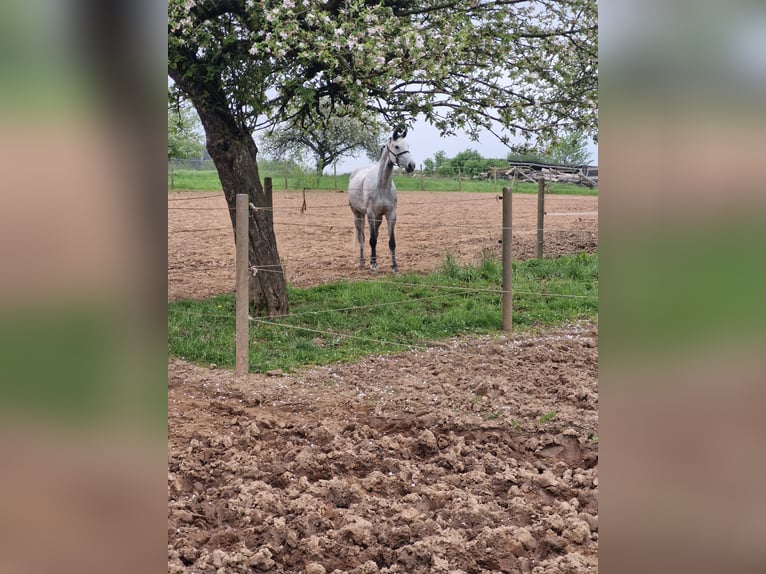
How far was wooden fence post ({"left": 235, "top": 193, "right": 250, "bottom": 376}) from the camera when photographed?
5.39 metres

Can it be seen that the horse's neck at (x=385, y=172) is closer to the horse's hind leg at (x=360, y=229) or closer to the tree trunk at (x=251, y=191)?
the horse's hind leg at (x=360, y=229)

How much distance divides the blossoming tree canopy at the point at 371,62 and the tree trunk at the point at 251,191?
14 millimetres

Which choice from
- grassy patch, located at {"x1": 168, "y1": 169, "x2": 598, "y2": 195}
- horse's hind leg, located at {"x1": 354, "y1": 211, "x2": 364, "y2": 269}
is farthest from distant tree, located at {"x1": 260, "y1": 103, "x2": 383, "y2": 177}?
Answer: horse's hind leg, located at {"x1": 354, "y1": 211, "x2": 364, "y2": 269}

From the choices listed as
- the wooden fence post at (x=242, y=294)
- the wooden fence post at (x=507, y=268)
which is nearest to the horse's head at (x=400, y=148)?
the wooden fence post at (x=507, y=268)

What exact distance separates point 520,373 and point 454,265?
12.8 ft

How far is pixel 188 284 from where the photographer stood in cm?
923

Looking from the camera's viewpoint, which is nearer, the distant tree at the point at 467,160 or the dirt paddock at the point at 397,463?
the dirt paddock at the point at 397,463

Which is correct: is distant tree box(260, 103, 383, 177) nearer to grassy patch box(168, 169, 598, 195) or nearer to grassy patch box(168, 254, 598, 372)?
grassy patch box(168, 169, 598, 195)

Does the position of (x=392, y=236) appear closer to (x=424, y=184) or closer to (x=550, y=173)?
(x=550, y=173)

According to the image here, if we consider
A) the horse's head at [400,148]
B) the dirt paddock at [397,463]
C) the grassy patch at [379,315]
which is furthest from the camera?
the horse's head at [400,148]

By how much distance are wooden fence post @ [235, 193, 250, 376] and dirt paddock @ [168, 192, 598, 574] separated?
0.16 meters

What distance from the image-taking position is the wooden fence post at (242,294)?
5.39 meters
